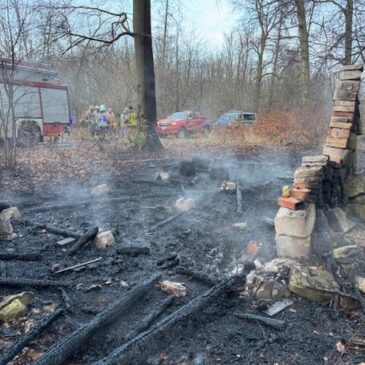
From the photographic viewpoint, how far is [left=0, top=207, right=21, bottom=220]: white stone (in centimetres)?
565

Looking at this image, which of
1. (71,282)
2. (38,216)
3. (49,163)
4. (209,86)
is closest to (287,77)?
(209,86)

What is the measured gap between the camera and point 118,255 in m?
4.40

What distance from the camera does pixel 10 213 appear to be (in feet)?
18.9

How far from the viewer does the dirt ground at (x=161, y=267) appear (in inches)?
108

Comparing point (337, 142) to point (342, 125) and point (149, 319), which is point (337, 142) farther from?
point (149, 319)

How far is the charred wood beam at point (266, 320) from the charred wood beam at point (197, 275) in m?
0.56

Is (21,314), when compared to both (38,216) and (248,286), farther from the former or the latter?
(38,216)

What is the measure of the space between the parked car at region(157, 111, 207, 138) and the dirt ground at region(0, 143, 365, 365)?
12.8 meters

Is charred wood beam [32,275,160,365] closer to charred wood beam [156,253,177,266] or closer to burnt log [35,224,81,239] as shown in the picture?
charred wood beam [156,253,177,266]

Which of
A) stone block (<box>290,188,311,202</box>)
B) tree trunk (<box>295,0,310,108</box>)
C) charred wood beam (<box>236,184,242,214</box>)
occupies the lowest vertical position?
charred wood beam (<box>236,184,242,214</box>)

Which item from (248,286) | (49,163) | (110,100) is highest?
(110,100)

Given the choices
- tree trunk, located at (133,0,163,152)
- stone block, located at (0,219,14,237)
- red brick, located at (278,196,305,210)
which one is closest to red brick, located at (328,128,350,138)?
red brick, located at (278,196,305,210)

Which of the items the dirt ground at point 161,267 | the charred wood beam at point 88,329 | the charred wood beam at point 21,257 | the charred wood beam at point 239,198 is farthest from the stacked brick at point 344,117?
the charred wood beam at point 21,257

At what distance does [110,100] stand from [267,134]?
12117 millimetres
